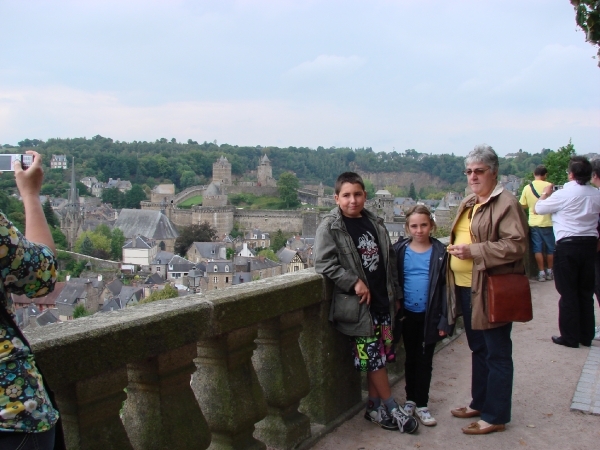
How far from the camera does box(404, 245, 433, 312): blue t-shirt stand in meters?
4.16

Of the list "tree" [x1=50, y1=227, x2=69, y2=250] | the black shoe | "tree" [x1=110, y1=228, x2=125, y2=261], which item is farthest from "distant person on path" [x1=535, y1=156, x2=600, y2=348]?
"tree" [x1=110, y1=228, x2=125, y2=261]

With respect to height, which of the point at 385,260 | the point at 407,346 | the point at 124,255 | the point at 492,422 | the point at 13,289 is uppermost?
the point at 13,289

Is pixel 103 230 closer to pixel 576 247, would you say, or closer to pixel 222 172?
pixel 222 172

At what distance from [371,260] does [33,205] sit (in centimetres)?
241

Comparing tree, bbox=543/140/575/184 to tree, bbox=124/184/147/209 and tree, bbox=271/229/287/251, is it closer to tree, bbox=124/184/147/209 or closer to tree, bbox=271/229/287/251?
tree, bbox=271/229/287/251

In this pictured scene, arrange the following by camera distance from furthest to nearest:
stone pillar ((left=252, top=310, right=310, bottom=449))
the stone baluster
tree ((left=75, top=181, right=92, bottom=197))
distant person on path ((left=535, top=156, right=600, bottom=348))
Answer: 1. tree ((left=75, top=181, right=92, bottom=197))
2. distant person on path ((left=535, top=156, right=600, bottom=348))
3. stone pillar ((left=252, top=310, right=310, bottom=449))
4. the stone baluster

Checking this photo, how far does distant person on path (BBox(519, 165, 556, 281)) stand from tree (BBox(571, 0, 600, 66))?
2.50 m

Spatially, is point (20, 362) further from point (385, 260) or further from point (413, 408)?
point (413, 408)

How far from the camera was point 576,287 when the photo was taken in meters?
5.85

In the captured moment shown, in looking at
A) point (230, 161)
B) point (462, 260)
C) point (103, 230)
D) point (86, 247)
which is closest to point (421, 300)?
point (462, 260)

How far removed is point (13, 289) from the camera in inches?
70.9

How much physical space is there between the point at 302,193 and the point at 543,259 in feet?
359

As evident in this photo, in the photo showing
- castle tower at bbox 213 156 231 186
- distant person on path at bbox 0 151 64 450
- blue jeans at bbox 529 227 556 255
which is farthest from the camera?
castle tower at bbox 213 156 231 186

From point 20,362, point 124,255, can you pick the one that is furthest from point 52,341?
point 124,255
